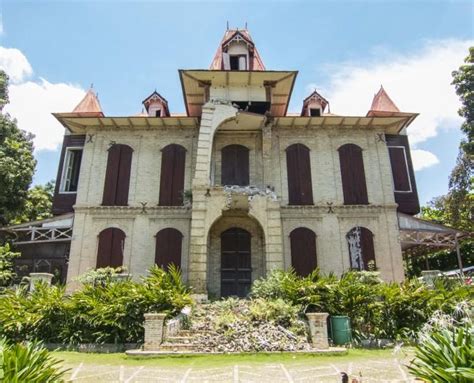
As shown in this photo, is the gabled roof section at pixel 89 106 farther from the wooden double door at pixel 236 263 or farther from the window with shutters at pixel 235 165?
the wooden double door at pixel 236 263

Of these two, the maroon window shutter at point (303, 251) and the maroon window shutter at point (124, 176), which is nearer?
the maroon window shutter at point (303, 251)

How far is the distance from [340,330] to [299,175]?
923 cm

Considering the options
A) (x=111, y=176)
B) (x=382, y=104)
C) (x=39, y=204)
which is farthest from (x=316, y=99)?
(x=39, y=204)

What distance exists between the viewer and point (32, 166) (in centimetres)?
1930

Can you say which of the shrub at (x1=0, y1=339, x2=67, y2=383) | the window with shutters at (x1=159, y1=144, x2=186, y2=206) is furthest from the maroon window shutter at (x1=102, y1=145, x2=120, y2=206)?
the shrub at (x1=0, y1=339, x2=67, y2=383)

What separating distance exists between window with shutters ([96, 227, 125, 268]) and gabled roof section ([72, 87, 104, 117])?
7123 mm

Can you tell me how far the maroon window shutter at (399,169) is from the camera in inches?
693

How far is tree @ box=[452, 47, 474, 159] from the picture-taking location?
18094 mm

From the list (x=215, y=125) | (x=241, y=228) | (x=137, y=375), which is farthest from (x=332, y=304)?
(x=215, y=125)

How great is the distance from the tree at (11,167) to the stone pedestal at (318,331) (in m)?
16.9

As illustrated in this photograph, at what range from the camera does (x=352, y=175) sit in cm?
1730

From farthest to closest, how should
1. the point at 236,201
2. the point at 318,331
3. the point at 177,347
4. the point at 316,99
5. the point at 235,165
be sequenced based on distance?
the point at 316,99 < the point at 235,165 < the point at 236,201 < the point at 318,331 < the point at 177,347

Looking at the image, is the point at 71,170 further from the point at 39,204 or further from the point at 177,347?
the point at 177,347

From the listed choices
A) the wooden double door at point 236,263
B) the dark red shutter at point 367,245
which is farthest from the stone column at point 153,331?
the dark red shutter at point 367,245
